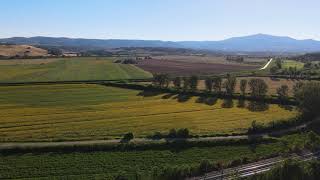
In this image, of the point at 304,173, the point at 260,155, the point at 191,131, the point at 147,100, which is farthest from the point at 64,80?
the point at 304,173

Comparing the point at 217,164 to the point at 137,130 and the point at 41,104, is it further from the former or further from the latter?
the point at 41,104

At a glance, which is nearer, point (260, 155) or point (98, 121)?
point (260, 155)

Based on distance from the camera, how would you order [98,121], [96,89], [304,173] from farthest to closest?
1. [96,89]
2. [98,121]
3. [304,173]

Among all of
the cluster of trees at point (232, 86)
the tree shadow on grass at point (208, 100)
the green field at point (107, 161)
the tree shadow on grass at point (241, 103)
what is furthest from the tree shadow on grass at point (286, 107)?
the green field at point (107, 161)

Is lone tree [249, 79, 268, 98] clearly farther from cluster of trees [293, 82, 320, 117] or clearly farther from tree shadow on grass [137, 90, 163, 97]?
tree shadow on grass [137, 90, 163, 97]

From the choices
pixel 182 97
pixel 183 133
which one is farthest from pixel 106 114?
pixel 182 97

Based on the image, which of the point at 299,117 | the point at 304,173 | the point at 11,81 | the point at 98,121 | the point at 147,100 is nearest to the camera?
the point at 304,173

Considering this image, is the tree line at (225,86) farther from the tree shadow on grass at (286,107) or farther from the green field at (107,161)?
the green field at (107,161)

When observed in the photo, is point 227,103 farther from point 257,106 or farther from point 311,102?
point 311,102
